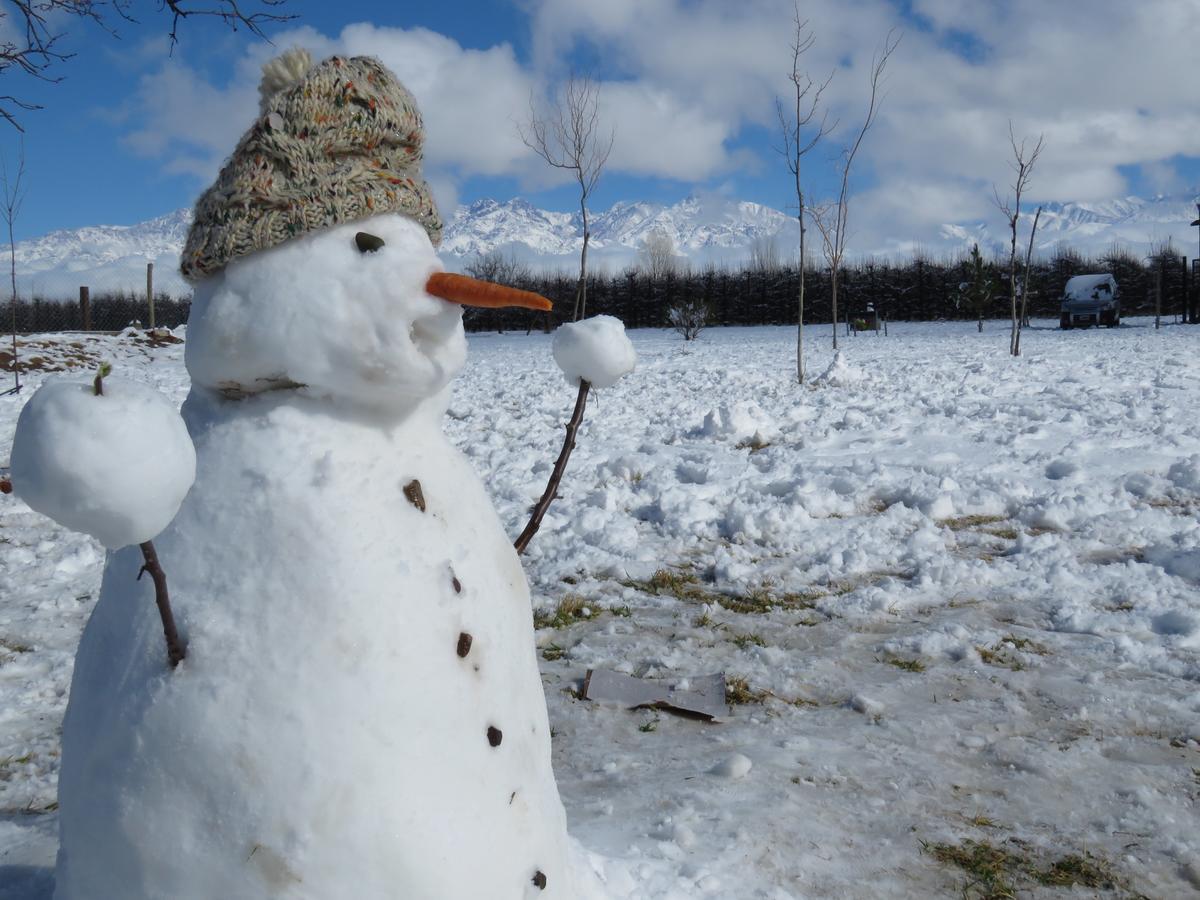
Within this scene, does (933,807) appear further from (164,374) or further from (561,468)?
(164,374)

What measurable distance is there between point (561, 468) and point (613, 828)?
1.06m

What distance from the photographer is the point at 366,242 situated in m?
1.31

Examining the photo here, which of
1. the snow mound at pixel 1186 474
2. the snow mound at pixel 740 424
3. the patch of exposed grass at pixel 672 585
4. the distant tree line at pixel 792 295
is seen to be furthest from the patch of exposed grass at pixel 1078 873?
the distant tree line at pixel 792 295

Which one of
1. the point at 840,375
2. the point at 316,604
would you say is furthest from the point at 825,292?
the point at 316,604

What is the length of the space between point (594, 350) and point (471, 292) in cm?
52

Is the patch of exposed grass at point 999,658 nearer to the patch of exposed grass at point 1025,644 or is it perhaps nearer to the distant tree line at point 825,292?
the patch of exposed grass at point 1025,644

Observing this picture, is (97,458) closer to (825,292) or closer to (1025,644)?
(1025,644)

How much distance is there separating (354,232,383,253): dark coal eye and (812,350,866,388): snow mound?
9467 mm

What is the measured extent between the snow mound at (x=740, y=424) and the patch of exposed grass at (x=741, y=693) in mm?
3971

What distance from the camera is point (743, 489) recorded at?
18.1 ft

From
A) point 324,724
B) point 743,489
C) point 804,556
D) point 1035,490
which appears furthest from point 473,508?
point 1035,490

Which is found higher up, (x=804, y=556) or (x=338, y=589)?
(x=338, y=589)

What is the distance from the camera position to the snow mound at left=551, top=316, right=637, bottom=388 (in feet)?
5.84

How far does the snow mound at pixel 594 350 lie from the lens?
5.84ft
